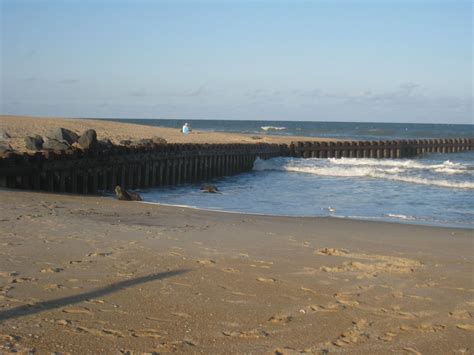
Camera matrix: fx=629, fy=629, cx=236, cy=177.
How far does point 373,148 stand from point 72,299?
137 ft

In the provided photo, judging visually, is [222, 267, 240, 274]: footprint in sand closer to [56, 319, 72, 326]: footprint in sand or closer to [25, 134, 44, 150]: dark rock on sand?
[56, 319, 72, 326]: footprint in sand

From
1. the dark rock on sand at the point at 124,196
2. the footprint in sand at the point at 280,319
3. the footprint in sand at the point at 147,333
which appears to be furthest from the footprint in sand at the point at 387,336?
the dark rock on sand at the point at 124,196

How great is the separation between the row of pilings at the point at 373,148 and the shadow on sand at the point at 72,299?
1330 inches

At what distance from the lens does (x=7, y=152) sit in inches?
604

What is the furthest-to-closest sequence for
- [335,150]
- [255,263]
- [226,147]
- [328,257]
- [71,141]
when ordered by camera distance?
[335,150] < [226,147] < [71,141] < [328,257] < [255,263]

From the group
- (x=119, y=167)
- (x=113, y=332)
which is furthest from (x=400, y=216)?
(x=113, y=332)

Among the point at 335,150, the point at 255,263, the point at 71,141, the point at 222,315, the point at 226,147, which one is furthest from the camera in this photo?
the point at 335,150

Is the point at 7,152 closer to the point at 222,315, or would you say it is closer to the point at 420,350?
the point at 222,315

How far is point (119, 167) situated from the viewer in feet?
67.8

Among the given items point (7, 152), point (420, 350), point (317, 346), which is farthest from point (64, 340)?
point (7, 152)

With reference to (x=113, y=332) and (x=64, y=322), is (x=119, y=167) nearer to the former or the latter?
(x=64, y=322)

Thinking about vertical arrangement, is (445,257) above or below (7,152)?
below

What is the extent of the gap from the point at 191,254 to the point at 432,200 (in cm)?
1248

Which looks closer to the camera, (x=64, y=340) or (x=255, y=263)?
(x=64, y=340)
